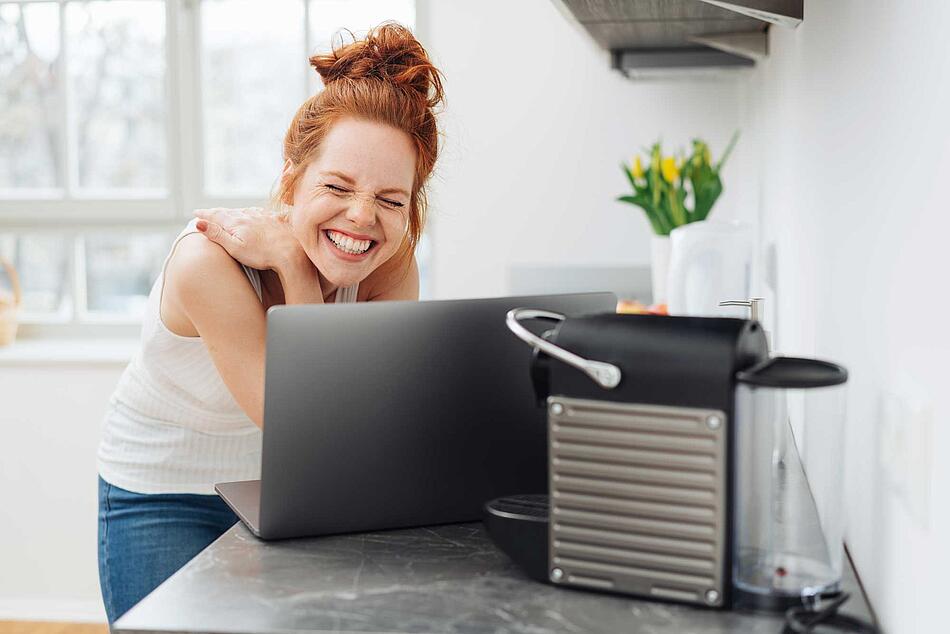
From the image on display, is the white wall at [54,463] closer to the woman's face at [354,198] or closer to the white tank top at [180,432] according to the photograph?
the white tank top at [180,432]

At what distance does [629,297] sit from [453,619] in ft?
7.74

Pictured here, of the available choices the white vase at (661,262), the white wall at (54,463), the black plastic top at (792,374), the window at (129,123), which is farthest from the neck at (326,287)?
the window at (129,123)

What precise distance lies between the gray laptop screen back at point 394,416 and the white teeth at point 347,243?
360 mm

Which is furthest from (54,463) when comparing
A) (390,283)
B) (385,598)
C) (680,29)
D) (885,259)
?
(885,259)

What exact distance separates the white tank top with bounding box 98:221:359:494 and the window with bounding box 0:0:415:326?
193cm

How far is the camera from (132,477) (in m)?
1.55

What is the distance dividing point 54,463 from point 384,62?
2273mm

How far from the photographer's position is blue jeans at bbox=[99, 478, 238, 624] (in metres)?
1.48

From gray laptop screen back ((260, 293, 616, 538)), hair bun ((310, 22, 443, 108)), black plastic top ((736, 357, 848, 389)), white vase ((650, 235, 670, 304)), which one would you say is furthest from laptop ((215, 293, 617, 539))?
white vase ((650, 235, 670, 304))

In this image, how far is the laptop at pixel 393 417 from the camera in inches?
40.0

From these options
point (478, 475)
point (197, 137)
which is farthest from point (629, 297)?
point (478, 475)

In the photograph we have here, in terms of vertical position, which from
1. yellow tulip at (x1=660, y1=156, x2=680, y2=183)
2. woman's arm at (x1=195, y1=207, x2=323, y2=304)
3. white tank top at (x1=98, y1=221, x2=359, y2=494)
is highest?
yellow tulip at (x1=660, y1=156, x2=680, y2=183)

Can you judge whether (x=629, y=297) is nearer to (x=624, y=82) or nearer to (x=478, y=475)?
(x=624, y=82)

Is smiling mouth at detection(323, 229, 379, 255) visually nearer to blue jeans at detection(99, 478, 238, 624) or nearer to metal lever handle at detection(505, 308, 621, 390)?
blue jeans at detection(99, 478, 238, 624)
